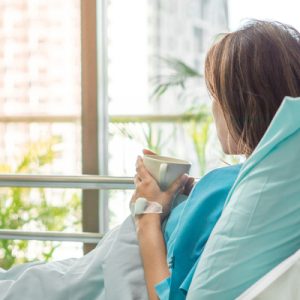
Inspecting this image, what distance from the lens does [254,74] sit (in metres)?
1.10

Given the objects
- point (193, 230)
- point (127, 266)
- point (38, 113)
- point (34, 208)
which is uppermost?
point (38, 113)

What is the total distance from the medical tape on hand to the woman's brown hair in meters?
0.25

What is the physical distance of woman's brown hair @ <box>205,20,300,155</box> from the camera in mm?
1103

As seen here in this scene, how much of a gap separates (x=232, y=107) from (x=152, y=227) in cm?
31

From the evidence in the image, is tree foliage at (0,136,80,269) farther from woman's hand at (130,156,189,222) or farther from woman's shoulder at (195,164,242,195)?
woman's shoulder at (195,164,242,195)

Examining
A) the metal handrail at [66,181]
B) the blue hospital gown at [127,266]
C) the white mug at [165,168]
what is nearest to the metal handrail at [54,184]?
the metal handrail at [66,181]

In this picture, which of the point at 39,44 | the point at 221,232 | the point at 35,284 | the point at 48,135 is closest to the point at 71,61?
the point at 39,44

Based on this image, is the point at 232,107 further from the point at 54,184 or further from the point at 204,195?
the point at 54,184

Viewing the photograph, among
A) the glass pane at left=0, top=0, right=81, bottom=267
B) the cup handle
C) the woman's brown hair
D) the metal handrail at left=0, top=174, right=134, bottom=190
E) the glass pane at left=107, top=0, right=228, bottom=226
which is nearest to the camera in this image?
the woman's brown hair

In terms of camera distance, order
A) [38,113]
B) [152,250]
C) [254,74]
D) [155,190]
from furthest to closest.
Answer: [38,113] < [155,190] < [152,250] < [254,74]

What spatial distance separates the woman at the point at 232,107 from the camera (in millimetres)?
→ 1104

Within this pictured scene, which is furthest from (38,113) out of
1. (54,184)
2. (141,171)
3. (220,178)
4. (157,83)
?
(220,178)

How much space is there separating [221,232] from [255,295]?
125mm

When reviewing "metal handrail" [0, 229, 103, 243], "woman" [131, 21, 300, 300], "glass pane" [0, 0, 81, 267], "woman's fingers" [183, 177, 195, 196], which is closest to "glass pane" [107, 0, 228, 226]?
"glass pane" [0, 0, 81, 267]
